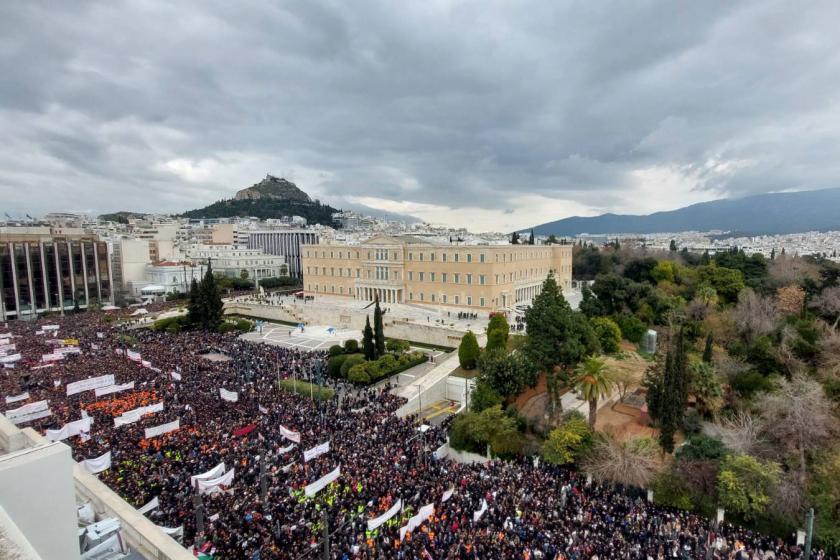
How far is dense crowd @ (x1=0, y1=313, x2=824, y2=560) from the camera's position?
13.4 metres

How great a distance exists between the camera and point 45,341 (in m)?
36.6

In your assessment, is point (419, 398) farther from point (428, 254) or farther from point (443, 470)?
point (428, 254)

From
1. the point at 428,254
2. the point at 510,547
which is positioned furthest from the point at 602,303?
the point at 510,547

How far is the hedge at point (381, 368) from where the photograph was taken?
3066 centimetres

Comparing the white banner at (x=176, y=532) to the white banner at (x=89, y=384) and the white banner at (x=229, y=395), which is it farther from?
the white banner at (x=89, y=384)

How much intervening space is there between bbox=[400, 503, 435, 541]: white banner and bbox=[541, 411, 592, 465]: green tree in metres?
7.19

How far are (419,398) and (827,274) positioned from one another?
3776 centimetres

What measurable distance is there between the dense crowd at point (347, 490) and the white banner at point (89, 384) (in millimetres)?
532

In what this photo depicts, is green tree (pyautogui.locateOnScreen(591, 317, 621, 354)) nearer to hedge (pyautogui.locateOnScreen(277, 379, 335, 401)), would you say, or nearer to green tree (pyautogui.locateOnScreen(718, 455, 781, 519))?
green tree (pyautogui.locateOnScreen(718, 455, 781, 519))

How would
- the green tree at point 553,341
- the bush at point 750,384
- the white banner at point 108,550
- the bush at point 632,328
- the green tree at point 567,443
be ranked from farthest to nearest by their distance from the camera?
the bush at point 632,328, the green tree at point 553,341, the bush at point 750,384, the green tree at point 567,443, the white banner at point 108,550

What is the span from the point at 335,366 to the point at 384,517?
19928 millimetres

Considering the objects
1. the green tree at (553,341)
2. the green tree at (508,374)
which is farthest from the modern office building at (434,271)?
the green tree at (553,341)

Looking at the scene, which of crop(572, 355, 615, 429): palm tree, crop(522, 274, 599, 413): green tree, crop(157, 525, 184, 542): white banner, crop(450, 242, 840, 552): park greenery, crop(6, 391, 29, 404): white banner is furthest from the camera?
crop(522, 274, 599, 413): green tree

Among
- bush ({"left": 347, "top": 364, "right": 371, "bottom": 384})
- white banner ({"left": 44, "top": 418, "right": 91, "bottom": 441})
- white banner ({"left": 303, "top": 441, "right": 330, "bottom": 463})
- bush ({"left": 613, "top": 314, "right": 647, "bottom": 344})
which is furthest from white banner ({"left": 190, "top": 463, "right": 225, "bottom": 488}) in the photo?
bush ({"left": 613, "top": 314, "right": 647, "bottom": 344})
